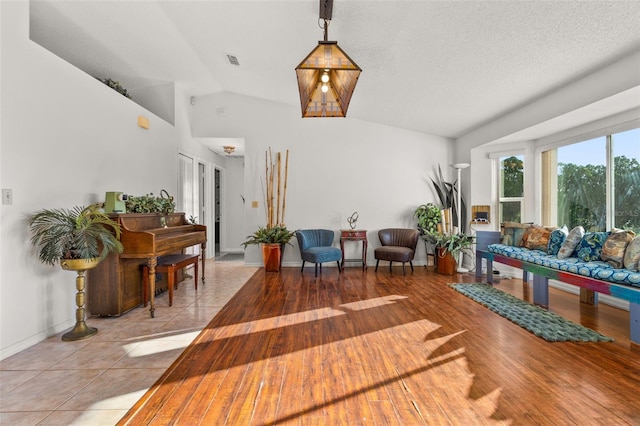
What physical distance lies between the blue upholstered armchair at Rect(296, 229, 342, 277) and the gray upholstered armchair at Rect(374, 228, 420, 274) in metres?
0.82

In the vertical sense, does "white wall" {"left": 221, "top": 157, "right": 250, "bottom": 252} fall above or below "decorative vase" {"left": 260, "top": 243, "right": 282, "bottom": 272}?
above

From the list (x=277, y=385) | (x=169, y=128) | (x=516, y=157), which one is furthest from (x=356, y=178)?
(x=277, y=385)

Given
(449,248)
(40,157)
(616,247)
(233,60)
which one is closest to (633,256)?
(616,247)

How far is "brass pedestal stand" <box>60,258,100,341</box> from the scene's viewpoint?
2.55 m

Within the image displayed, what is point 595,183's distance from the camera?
151 inches

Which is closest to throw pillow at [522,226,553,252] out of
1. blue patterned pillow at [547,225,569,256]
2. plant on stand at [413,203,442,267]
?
blue patterned pillow at [547,225,569,256]

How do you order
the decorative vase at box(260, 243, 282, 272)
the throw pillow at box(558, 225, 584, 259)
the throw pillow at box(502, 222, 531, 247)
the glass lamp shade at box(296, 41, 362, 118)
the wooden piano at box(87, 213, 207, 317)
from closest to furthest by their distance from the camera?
the glass lamp shade at box(296, 41, 362, 118), the wooden piano at box(87, 213, 207, 317), the throw pillow at box(558, 225, 584, 259), the throw pillow at box(502, 222, 531, 247), the decorative vase at box(260, 243, 282, 272)

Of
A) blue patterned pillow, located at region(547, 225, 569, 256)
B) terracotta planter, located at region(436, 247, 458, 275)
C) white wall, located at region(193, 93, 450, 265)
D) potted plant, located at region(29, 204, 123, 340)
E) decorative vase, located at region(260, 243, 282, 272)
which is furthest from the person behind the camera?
white wall, located at region(193, 93, 450, 265)

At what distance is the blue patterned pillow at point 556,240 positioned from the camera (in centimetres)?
361

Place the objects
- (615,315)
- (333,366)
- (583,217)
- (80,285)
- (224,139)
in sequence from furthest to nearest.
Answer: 1. (224,139)
2. (583,217)
3. (615,315)
4. (80,285)
5. (333,366)

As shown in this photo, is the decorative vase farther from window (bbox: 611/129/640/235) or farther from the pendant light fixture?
window (bbox: 611/129/640/235)

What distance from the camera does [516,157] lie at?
4.99 m

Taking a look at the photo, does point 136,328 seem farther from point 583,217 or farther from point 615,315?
point 583,217

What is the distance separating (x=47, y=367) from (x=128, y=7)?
374 centimetres
